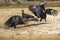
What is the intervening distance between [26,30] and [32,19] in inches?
8.0

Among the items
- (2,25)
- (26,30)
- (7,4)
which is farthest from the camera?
(7,4)

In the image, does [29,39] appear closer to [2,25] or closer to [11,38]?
[11,38]

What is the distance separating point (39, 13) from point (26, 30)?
184mm

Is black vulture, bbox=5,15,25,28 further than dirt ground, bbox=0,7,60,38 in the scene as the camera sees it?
Yes

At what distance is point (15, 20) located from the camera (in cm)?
135

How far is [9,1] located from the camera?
2203 millimetres

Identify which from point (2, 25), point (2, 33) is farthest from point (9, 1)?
point (2, 33)

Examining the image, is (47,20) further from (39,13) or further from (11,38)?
(11,38)

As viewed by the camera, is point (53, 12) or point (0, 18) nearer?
point (53, 12)

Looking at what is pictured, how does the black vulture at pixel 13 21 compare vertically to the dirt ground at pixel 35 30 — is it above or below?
above

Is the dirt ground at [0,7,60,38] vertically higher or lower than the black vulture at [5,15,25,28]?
lower

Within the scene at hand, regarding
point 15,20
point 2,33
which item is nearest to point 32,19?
point 15,20

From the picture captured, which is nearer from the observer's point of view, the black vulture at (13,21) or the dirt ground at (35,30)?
the dirt ground at (35,30)

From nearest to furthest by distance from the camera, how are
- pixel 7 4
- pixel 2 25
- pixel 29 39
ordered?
pixel 29 39 < pixel 2 25 < pixel 7 4
